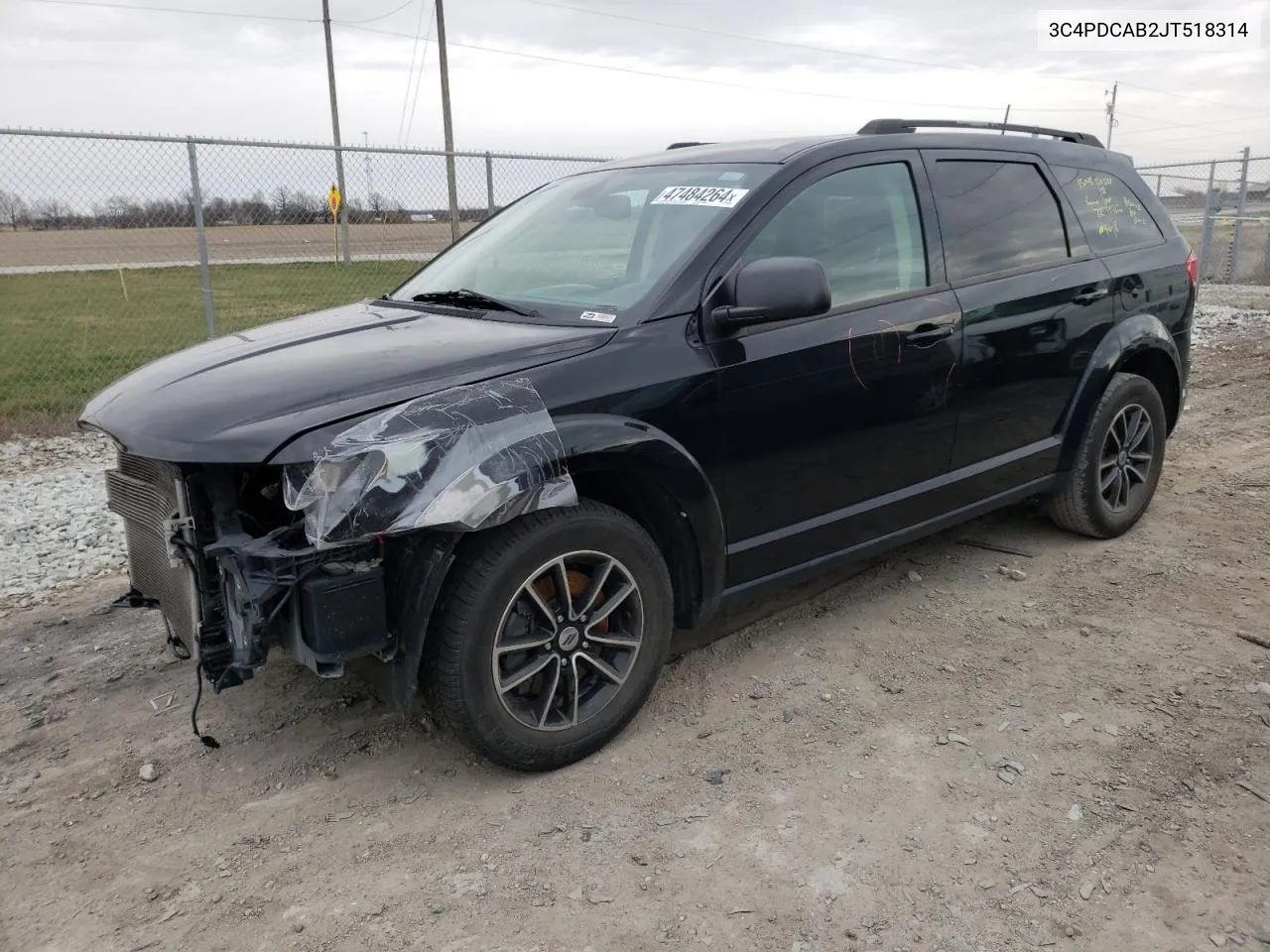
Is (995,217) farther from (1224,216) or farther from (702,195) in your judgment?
(1224,216)

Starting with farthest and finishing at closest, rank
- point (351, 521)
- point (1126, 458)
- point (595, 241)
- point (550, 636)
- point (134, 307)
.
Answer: point (134, 307)
point (1126, 458)
point (595, 241)
point (550, 636)
point (351, 521)

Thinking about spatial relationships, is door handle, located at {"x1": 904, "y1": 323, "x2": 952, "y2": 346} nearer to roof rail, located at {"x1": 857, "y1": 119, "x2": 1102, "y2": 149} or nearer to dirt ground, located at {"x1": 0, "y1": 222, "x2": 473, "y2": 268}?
roof rail, located at {"x1": 857, "y1": 119, "x2": 1102, "y2": 149}

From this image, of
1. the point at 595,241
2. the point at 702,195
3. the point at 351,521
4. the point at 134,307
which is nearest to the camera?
the point at 351,521

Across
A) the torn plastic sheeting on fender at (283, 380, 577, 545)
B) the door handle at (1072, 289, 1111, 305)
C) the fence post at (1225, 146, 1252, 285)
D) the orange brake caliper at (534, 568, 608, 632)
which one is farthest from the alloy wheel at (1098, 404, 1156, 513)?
the fence post at (1225, 146, 1252, 285)

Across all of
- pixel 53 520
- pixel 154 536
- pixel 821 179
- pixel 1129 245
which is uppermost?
pixel 821 179

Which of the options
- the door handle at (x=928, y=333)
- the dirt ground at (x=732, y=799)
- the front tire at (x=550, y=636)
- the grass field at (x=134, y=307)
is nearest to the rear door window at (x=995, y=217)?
the door handle at (x=928, y=333)

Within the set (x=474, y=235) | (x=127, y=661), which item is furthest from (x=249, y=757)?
(x=474, y=235)

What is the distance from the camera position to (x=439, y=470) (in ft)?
8.45

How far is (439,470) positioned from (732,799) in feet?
4.23

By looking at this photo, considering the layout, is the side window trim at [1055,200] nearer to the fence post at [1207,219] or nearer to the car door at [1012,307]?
the car door at [1012,307]

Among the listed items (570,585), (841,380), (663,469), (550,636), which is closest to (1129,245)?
(841,380)

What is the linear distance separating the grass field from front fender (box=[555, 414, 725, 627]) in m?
7.44

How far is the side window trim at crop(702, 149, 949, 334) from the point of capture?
325 centimetres

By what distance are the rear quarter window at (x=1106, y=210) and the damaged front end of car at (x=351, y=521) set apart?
3.13m
